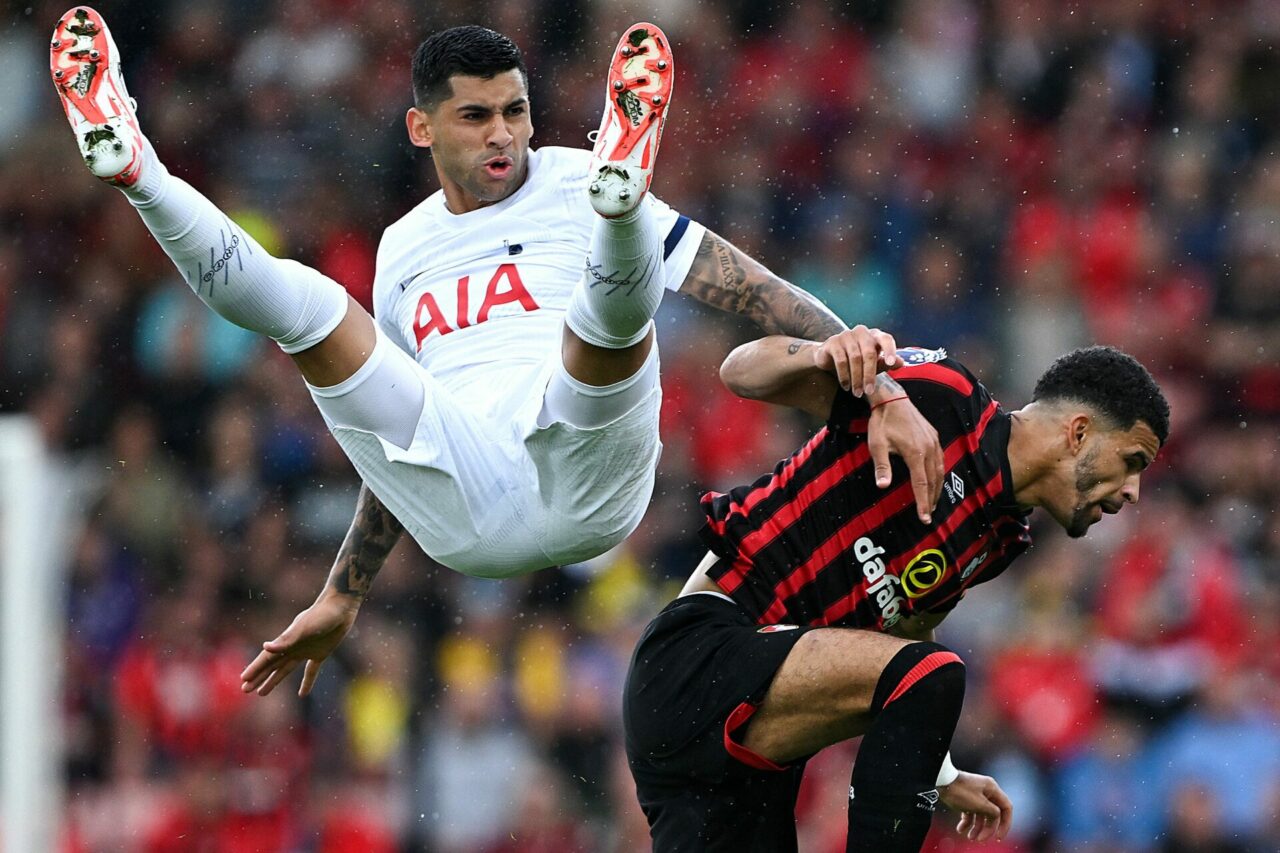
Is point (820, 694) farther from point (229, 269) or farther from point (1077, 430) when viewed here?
point (229, 269)

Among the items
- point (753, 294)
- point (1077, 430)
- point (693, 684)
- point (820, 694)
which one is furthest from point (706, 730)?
point (753, 294)

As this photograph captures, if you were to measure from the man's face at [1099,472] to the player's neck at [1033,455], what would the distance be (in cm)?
4

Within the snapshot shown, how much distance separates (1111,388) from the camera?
4.55 m

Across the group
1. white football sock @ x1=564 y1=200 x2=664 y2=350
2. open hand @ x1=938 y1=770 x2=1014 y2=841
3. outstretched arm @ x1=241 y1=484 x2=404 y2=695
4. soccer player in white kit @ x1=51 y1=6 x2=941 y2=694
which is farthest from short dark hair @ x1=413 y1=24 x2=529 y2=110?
open hand @ x1=938 y1=770 x2=1014 y2=841

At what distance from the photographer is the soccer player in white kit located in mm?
4414

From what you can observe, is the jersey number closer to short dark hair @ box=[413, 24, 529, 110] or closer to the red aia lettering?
the red aia lettering

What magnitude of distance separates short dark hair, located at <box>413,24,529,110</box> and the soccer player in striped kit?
116cm

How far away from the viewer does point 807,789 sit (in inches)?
330

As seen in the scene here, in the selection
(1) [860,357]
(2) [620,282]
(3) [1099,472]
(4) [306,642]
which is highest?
(2) [620,282]

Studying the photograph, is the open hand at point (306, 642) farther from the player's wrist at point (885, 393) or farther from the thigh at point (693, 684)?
the player's wrist at point (885, 393)

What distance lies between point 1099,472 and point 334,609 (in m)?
2.20

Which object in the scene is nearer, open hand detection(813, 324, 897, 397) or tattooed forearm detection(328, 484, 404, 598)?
open hand detection(813, 324, 897, 397)

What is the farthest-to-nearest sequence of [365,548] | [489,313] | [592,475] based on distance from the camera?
1. [365,548]
2. [489,313]
3. [592,475]

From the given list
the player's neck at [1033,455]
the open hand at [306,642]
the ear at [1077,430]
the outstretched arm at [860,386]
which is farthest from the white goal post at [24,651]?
the ear at [1077,430]
